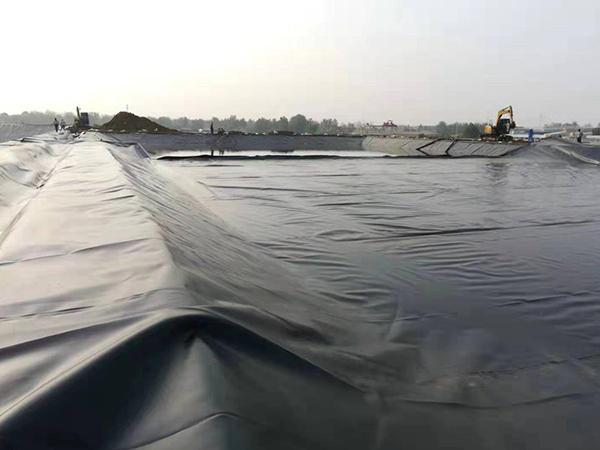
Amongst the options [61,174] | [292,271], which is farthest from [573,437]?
[61,174]

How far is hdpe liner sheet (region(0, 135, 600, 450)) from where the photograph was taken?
927mm

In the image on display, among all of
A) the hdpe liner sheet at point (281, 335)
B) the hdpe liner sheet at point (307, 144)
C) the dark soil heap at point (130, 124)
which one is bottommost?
the hdpe liner sheet at point (281, 335)

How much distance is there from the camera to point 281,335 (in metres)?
1.51

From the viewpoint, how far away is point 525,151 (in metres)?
14.4

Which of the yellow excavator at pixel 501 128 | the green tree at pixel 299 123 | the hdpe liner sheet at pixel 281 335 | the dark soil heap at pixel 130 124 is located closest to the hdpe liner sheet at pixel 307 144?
the yellow excavator at pixel 501 128

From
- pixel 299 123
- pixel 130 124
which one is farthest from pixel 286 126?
pixel 130 124

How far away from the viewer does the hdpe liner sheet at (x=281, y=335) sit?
93cm

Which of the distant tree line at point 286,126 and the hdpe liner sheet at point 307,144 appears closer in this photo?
the hdpe liner sheet at point 307,144

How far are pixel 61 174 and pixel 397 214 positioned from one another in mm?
3821

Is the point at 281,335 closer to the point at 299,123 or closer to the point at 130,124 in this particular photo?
the point at 130,124

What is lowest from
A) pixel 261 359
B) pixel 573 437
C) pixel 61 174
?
pixel 573 437

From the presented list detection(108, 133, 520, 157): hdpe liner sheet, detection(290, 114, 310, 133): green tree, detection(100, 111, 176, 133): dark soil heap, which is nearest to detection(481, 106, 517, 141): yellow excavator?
detection(108, 133, 520, 157): hdpe liner sheet

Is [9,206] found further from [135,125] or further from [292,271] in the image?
[135,125]

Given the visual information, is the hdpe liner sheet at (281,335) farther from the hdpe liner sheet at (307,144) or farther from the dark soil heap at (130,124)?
the dark soil heap at (130,124)
